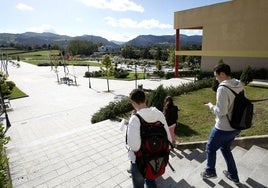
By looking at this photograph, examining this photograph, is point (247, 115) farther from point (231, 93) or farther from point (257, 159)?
point (257, 159)

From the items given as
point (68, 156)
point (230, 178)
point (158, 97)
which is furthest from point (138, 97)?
point (158, 97)

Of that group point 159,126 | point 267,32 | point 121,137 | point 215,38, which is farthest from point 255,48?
point 159,126

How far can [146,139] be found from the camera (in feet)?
8.28

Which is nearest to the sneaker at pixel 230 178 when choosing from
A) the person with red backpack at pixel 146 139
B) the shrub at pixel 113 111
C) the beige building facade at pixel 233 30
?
the person with red backpack at pixel 146 139

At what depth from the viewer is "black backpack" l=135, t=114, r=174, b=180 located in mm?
2529

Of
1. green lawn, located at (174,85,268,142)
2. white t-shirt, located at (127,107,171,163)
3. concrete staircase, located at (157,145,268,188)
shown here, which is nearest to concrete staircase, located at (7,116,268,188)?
concrete staircase, located at (157,145,268,188)

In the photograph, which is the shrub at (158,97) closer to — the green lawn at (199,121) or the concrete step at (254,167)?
the green lawn at (199,121)

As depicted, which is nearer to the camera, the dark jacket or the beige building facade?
the dark jacket

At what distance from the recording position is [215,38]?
78.5ft

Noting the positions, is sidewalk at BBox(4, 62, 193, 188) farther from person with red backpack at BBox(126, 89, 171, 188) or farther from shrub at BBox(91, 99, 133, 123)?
person with red backpack at BBox(126, 89, 171, 188)

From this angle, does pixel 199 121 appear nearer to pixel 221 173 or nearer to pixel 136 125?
pixel 221 173

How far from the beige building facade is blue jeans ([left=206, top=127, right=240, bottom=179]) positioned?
20480 mm

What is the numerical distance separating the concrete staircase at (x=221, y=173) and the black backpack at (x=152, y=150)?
4.10 feet

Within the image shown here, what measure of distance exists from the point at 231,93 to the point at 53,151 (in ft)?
19.4
